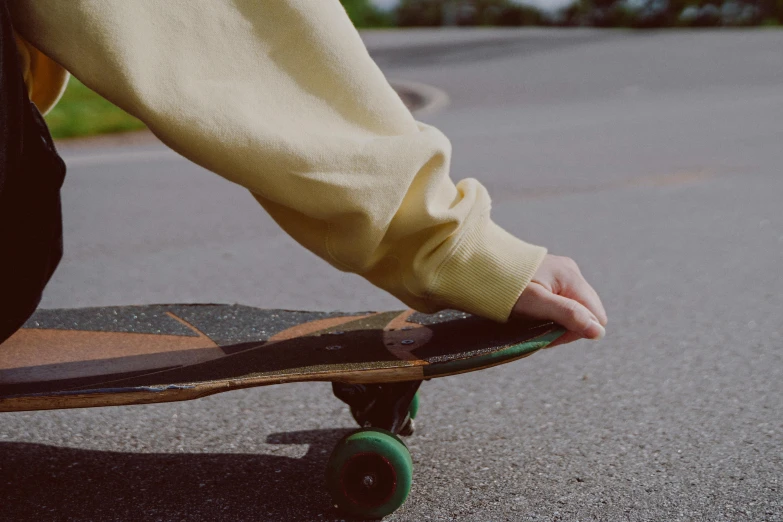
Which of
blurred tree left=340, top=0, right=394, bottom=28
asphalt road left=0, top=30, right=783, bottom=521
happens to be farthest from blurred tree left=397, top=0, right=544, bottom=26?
asphalt road left=0, top=30, right=783, bottom=521

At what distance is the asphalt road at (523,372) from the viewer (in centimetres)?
176

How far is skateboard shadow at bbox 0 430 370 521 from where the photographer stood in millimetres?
1690

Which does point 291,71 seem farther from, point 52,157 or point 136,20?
point 52,157

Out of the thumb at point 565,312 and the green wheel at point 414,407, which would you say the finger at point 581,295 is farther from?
the green wheel at point 414,407

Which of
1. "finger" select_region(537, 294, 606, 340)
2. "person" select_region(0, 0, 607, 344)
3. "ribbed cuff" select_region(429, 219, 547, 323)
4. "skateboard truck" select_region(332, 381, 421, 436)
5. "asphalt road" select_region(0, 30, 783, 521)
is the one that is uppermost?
"person" select_region(0, 0, 607, 344)

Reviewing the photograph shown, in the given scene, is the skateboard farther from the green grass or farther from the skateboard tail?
the green grass

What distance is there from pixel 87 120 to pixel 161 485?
787 cm

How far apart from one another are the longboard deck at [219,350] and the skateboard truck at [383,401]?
9cm

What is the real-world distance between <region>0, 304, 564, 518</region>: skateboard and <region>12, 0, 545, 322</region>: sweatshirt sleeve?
0.43 feet

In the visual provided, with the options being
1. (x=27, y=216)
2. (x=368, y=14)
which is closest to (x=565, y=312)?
(x=27, y=216)

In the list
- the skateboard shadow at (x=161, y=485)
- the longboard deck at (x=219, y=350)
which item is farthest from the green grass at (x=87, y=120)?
the skateboard shadow at (x=161, y=485)

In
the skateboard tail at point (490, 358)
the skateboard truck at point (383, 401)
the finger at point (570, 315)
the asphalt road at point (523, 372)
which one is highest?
the finger at point (570, 315)

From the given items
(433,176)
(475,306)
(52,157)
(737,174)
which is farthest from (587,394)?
(737,174)

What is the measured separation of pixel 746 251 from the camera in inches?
149
